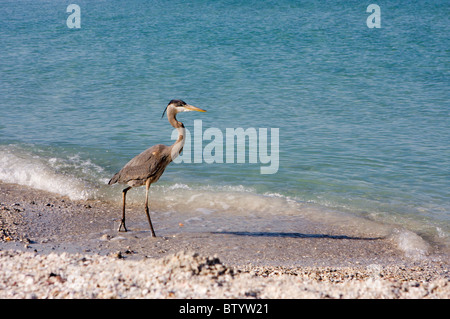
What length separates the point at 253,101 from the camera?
16281 millimetres

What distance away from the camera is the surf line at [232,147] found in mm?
11500

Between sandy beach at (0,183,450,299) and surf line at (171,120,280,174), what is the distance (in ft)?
9.42

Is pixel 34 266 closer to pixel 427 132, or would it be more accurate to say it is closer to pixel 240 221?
pixel 240 221

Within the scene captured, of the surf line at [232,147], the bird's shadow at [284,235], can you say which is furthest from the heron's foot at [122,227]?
the surf line at [232,147]

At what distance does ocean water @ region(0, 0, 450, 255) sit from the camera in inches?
378

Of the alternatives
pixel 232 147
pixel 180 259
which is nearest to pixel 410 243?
pixel 180 259

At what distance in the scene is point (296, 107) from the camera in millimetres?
15555

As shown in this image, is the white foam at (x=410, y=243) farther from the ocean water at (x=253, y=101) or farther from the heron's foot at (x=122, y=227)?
the heron's foot at (x=122, y=227)

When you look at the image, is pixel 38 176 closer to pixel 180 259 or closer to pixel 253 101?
pixel 180 259

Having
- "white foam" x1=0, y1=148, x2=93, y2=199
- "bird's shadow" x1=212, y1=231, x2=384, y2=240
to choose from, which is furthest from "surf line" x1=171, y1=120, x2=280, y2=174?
"bird's shadow" x1=212, y1=231, x2=384, y2=240

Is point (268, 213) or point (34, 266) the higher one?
point (34, 266)

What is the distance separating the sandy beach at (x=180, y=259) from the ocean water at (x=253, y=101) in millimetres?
728

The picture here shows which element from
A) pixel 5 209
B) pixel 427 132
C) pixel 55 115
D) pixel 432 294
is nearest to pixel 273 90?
pixel 427 132

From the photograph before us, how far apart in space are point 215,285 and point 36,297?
1.53 meters
